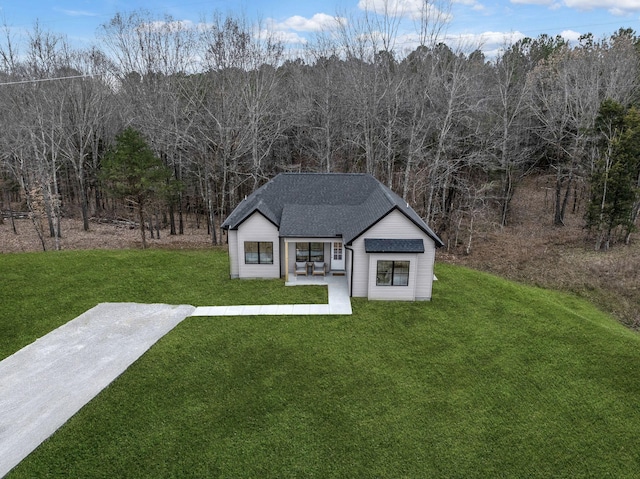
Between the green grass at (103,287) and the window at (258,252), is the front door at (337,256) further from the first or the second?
the window at (258,252)

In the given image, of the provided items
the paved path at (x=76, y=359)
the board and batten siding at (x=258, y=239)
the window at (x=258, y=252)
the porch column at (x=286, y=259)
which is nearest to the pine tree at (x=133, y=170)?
the board and batten siding at (x=258, y=239)

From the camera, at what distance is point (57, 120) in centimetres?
3194

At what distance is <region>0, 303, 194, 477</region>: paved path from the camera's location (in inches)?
397

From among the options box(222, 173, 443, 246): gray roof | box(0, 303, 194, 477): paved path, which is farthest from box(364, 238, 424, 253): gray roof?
box(0, 303, 194, 477): paved path

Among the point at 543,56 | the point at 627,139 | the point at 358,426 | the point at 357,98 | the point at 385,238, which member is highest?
the point at 543,56

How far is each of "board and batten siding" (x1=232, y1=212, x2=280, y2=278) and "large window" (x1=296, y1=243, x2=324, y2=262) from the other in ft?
3.72

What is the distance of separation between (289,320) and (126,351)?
602 cm

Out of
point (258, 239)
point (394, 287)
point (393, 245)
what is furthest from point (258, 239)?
point (394, 287)

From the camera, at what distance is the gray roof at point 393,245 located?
55.4 ft

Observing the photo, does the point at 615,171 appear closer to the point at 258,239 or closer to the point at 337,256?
the point at 337,256

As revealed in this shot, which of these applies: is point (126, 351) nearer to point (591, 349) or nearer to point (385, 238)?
point (385, 238)

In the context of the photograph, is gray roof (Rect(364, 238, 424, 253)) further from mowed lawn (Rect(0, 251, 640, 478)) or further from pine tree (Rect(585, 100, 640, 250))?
pine tree (Rect(585, 100, 640, 250))

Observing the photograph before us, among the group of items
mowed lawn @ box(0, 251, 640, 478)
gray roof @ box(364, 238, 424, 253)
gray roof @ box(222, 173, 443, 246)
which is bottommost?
mowed lawn @ box(0, 251, 640, 478)

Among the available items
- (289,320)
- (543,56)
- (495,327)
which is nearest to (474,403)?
(495,327)
